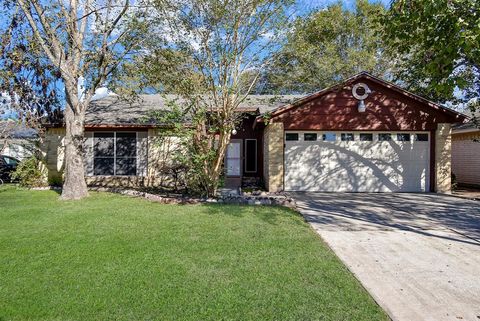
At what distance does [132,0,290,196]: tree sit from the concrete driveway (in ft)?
10.8

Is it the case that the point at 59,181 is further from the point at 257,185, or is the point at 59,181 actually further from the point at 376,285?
the point at 376,285

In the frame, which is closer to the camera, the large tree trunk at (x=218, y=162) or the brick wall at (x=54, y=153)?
the large tree trunk at (x=218, y=162)

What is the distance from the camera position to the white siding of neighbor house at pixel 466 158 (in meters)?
16.0

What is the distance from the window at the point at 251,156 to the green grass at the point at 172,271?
8817 mm

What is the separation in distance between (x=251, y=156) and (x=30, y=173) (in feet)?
30.7

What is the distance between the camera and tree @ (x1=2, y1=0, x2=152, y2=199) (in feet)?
36.8

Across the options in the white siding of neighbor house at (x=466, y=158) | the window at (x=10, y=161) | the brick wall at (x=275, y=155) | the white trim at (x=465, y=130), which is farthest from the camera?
the window at (x=10, y=161)

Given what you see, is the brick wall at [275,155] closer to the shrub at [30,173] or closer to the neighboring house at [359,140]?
the neighboring house at [359,140]

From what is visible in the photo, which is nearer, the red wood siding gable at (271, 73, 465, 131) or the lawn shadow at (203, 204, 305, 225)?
the lawn shadow at (203, 204, 305, 225)

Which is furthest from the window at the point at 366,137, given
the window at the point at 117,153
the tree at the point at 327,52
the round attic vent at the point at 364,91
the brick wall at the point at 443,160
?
the window at the point at 117,153

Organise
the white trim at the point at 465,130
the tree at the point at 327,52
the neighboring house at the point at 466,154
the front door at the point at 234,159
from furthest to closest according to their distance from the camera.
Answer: the front door at the point at 234,159, the neighboring house at the point at 466,154, the white trim at the point at 465,130, the tree at the point at 327,52

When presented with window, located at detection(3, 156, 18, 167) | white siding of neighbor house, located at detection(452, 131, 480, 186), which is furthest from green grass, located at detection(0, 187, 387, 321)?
white siding of neighbor house, located at detection(452, 131, 480, 186)

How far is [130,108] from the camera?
639 inches

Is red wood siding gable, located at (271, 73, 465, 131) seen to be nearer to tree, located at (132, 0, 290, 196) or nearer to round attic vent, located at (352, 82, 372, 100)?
round attic vent, located at (352, 82, 372, 100)
